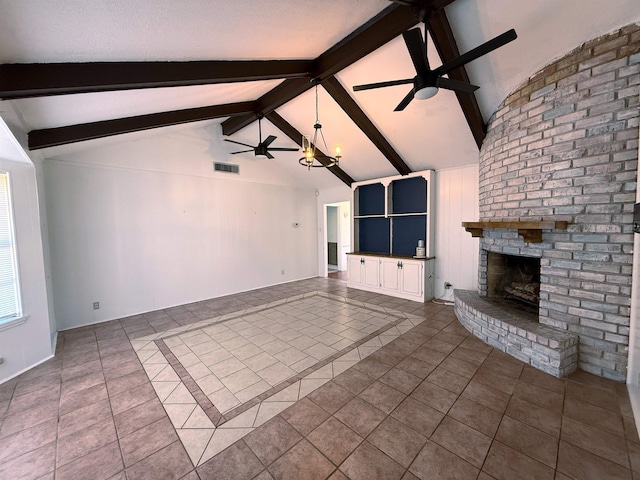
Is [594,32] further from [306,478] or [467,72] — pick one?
[306,478]

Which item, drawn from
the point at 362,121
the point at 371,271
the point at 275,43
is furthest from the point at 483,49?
the point at 371,271

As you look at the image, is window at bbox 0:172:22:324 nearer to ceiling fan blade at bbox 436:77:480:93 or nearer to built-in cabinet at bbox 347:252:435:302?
ceiling fan blade at bbox 436:77:480:93

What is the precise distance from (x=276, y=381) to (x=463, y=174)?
15.3 feet

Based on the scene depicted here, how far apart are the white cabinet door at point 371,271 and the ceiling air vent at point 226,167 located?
12.3 ft

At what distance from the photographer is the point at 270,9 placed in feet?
6.37

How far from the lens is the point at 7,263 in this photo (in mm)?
2740

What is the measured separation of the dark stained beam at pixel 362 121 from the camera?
11.9 ft

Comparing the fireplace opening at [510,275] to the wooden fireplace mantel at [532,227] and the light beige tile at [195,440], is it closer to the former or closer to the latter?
the wooden fireplace mantel at [532,227]

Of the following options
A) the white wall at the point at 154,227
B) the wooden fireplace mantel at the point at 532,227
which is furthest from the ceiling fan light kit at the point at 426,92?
the white wall at the point at 154,227

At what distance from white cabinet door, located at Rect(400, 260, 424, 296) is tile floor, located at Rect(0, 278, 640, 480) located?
1491 mm

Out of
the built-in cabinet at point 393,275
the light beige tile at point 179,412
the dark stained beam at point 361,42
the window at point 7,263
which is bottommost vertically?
the light beige tile at point 179,412

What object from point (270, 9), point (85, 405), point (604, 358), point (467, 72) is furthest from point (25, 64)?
point (604, 358)

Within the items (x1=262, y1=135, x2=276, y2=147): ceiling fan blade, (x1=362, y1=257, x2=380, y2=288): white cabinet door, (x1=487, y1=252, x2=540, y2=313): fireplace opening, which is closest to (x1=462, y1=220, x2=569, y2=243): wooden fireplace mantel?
(x1=487, y1=252, x2=540, y2=313): fireplace opening

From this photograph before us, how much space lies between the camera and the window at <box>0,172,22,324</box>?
269cm
